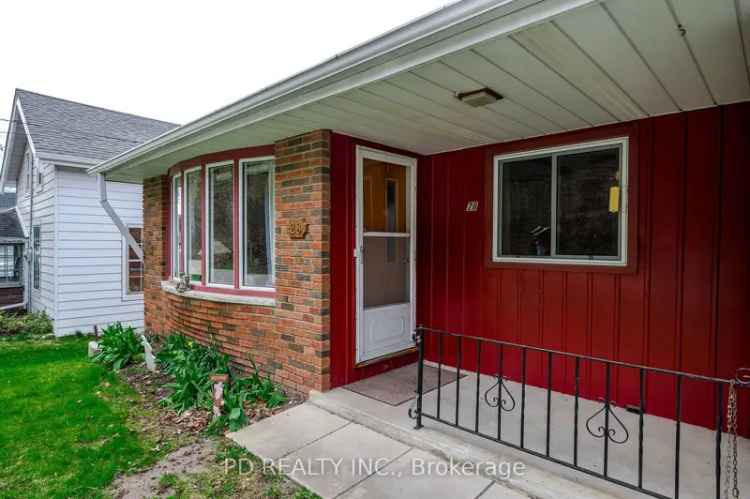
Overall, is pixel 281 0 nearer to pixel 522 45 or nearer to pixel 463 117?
pixel 463 117

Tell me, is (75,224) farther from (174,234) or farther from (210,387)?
(210,387)

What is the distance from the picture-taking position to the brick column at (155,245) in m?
6.08

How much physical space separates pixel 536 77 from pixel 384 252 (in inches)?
94.4

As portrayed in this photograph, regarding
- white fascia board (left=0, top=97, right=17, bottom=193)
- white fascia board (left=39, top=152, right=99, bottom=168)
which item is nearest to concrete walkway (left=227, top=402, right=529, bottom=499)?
white fascia board (left=39, top=152, right=99, bottom=168)

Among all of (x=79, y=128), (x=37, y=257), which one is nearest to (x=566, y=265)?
(x=79, y=128)

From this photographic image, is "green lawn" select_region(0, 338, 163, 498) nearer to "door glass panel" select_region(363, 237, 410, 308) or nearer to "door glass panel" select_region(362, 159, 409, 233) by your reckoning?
"door glass panel" select_region(363, 237, 410, 308)

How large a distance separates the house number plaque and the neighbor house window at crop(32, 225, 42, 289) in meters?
8.42

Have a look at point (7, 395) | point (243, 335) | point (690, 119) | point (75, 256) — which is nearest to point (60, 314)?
point (75, 256)

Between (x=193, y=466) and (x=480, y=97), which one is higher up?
(x=480, y=97)

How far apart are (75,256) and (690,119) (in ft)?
31.0

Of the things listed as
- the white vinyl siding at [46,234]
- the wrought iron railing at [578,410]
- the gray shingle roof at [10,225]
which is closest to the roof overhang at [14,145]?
the white vinyl siding at [46,234]

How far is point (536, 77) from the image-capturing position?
2.40 meters

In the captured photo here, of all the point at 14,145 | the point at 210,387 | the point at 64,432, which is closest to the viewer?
the point at 64,432

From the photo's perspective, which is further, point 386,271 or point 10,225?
point 10,225
